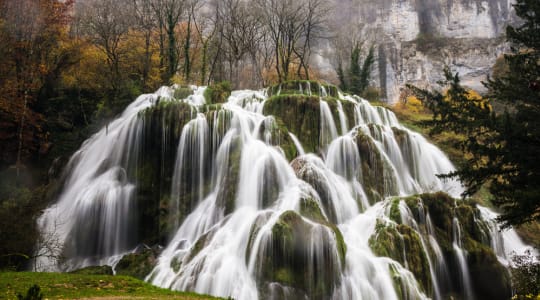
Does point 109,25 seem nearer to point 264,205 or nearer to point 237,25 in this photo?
point 237,25

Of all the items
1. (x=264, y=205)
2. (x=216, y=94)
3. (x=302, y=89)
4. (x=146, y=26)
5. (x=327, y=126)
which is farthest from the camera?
(x=146, y=26)

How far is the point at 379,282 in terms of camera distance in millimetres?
10578

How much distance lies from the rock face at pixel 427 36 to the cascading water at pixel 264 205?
4025cm

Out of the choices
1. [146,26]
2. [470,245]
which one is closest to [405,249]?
[470,245]

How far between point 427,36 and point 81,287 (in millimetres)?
63941

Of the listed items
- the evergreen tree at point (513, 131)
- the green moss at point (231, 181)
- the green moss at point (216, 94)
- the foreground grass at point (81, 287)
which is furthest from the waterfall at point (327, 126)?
the foreground grass at point (81, 287)

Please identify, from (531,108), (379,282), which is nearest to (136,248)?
(379,282)

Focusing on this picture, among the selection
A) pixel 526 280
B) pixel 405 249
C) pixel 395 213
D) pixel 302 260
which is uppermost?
pixel 395 213

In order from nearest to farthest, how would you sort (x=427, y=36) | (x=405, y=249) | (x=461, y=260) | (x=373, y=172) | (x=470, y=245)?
(x=405, y=249) < (x=461, y=260) < (x=470, y=245) < (x=373, y=172) < (x=427, y=36)

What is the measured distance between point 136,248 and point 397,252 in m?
9.91

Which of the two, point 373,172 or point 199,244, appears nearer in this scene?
point 199,244

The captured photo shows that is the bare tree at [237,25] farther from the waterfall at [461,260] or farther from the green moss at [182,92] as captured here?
the waterfall at [461,260]

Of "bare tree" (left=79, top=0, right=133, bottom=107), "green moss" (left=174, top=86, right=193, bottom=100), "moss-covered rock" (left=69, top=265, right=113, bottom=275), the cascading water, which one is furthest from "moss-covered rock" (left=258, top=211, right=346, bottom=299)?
"bare tree" (left=79, top=0, right=133, bottom=107)

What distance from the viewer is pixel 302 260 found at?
10.4 m
